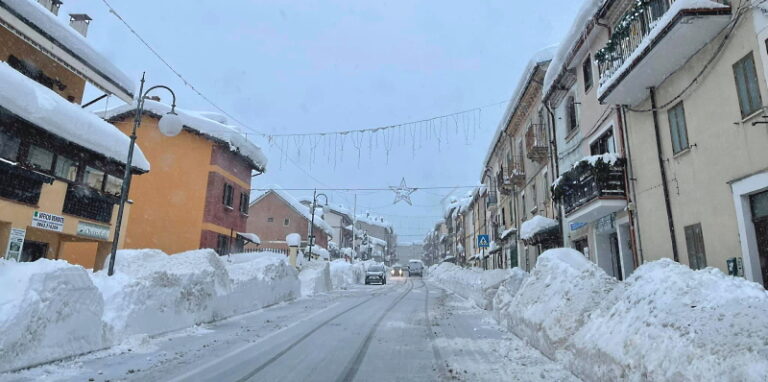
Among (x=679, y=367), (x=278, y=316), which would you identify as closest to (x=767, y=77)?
(x=679, y=367)

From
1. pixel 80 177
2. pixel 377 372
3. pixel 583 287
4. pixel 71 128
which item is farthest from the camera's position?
pixel 80 177

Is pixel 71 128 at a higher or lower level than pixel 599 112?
lower

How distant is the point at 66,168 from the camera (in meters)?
14.9

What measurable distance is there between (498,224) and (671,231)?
22.7m

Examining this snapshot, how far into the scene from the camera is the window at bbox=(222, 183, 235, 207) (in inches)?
982

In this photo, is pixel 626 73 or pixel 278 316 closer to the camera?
pixel 626 73

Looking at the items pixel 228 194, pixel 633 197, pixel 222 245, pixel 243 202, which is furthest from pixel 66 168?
pixel 633 197

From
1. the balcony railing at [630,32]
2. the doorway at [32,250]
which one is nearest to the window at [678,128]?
the balcony railing at [630,32]

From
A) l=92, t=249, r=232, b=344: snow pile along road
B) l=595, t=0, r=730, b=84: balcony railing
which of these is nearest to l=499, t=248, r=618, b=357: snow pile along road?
l=595, t=0, r=730, b=84: balcony railing

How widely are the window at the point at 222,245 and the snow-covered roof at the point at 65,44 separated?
9084 millimetres

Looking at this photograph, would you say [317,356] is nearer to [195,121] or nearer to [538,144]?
[538,144]

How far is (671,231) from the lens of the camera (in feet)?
32.8

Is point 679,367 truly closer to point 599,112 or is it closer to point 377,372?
point 377,372

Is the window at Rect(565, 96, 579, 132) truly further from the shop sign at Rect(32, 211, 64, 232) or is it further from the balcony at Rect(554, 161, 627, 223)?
the shop sign at Rect(32, 211, 64, 232)
